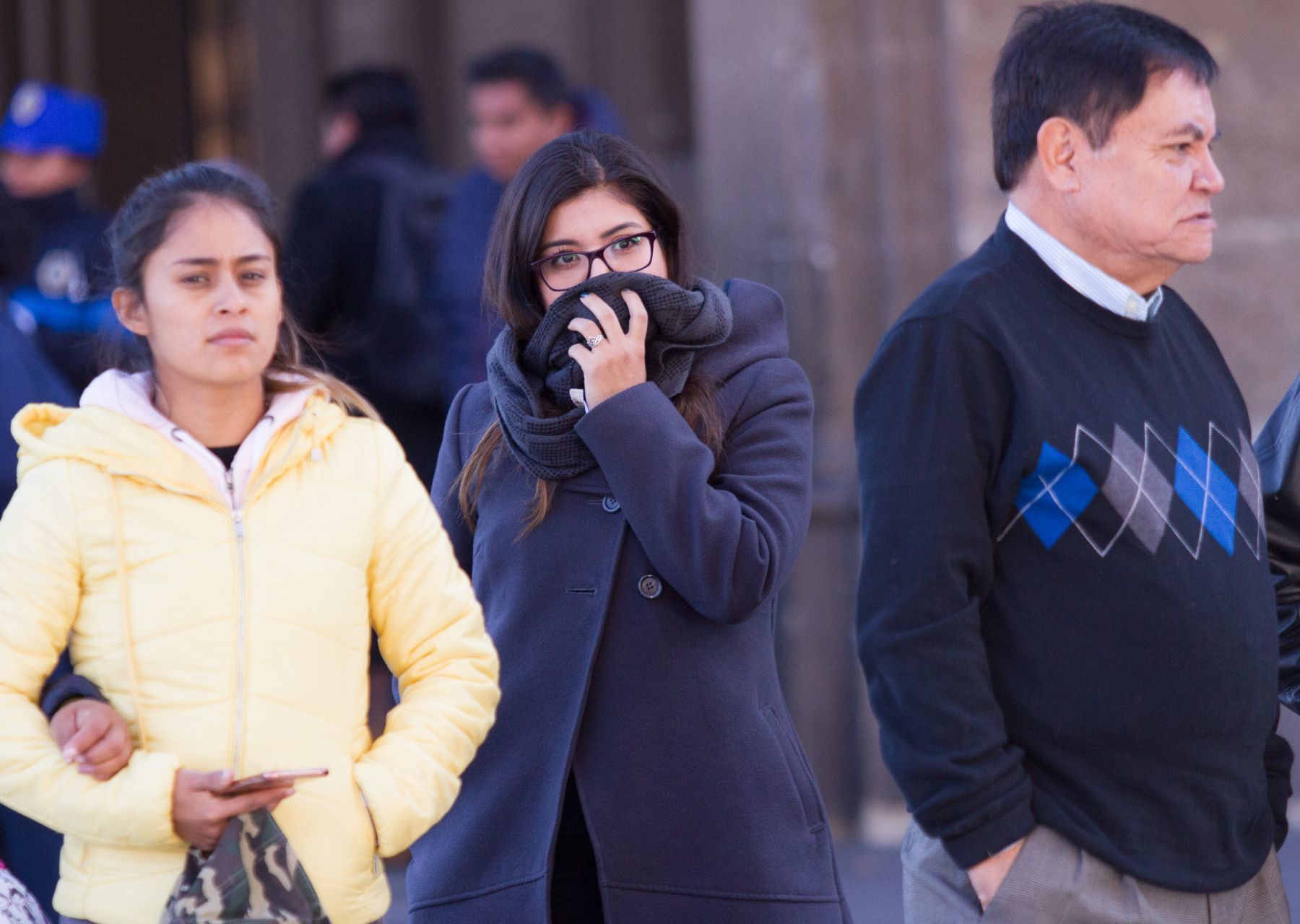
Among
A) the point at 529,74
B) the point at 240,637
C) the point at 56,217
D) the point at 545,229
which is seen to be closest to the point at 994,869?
the point at 240,637

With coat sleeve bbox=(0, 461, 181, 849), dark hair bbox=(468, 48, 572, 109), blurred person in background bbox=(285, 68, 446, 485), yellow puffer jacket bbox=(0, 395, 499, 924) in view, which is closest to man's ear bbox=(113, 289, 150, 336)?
yellow puffer jacket bbox=(0, 395, 499, 924)

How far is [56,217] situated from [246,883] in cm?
378

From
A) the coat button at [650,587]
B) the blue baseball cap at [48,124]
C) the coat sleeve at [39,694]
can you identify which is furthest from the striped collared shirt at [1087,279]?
the blue baseball cap at [48,124]

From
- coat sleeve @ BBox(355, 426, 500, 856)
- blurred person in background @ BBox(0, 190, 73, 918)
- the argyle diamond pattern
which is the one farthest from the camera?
blurred person in background @ BBox(0, 190, 73, 918)

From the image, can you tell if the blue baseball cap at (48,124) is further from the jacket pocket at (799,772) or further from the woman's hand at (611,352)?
the jacket pocket at (799,772)

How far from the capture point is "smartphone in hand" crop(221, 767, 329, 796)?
2357 mm

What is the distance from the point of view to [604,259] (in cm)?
292

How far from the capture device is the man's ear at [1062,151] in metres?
2.79

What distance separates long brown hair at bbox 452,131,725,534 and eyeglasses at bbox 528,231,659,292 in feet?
0.17

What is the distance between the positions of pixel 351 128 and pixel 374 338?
2.67 ft

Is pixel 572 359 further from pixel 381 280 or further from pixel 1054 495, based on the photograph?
pixel 381 280

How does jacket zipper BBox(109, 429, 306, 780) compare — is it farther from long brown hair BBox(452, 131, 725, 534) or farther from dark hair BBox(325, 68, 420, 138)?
dark hair BBox(325, 68, 420, 138)

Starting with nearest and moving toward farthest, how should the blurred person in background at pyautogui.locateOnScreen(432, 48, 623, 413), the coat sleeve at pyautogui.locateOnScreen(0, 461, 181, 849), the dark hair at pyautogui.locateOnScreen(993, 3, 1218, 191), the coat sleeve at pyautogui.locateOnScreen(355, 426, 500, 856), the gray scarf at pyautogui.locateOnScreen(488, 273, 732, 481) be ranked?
the coat sleeve at pyautogui.locateOnScreen(0, 461, 181, 849) → the coat sleeve at pyautogui.locateOnScreen(355, 426, 500, 856) → the dark hair at pyautogui.locateOnScreen(993, 3, 1218, 191) → the gray scarf at pyautogui.locateOnScreen(488, 273, 732, 481) → the blurred person in background at pyautogui.locateOnScreen(432, 48, 623, 413)

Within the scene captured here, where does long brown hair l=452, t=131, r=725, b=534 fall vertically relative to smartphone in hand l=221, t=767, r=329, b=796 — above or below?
above
